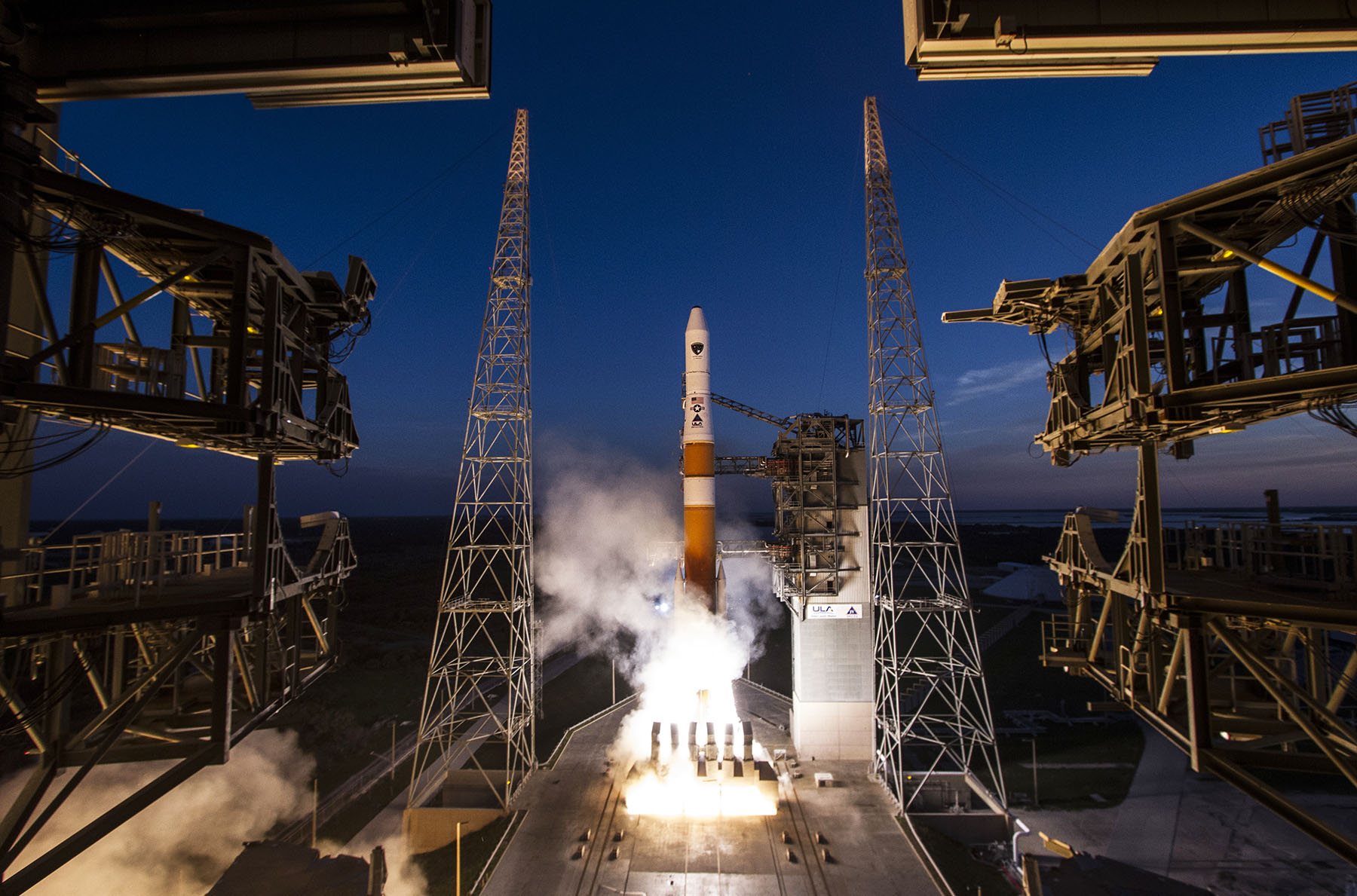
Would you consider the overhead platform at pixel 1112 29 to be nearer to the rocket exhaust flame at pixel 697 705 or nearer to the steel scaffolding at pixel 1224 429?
the steel scaffolding at pixel 1224 429

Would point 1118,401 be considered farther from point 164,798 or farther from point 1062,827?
point 164,798

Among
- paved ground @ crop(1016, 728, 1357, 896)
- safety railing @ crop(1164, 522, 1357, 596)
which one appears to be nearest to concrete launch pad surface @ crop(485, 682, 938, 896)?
paved ground @ crop(1016, 728, 1357, 896)

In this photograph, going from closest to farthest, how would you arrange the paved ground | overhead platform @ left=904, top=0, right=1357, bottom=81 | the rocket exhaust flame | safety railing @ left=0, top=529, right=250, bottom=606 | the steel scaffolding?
1. the steel scaffolding
2. safety railing @ left=0, top=529, right=250, bottom=606
3. overhead platform @ left=904, top=0, right=1357, bottom=81
4. the paved ground
5. the rocket exhaust flame

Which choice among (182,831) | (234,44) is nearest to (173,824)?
(182,831)

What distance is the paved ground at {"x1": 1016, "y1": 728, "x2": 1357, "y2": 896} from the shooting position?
22062 mm

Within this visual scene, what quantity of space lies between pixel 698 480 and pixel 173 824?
80.3 feet

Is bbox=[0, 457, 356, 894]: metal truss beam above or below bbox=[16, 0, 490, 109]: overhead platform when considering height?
below

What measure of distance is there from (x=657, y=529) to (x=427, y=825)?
27.2m

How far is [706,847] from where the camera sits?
72.8 feet

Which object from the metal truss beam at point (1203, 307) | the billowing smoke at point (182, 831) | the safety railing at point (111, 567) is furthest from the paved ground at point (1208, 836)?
the safety railing at point (111, 567)

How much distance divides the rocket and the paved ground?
51.0ft

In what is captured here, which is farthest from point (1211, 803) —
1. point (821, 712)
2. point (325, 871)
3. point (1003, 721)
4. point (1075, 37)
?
point (325, 871)

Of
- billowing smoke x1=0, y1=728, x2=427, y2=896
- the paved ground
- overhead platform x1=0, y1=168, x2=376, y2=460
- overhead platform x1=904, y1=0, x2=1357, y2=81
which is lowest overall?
the paved ground

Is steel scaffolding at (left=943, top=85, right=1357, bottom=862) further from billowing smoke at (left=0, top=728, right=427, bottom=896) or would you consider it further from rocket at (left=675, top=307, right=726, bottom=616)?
billowing smoke at (left=0, top=728, right=427, bottom=896)
